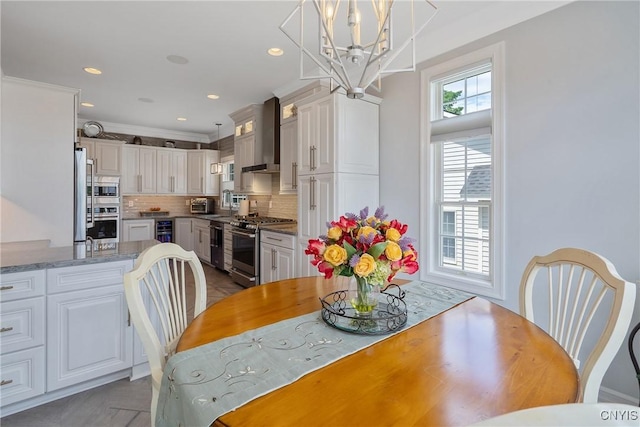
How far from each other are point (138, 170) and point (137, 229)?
3.87 ft

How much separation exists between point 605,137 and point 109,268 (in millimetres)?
3325

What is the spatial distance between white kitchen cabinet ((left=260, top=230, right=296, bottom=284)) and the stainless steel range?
96 millimetres

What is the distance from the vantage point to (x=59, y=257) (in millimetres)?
2029

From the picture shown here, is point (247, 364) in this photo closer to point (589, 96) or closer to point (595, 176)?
point (595, 176)

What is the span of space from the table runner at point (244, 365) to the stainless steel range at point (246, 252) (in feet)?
9.89

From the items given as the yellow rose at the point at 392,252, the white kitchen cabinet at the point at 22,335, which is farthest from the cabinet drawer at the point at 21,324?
the yellow rose at the point at 392,252

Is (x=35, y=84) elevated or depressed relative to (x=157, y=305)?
elevated

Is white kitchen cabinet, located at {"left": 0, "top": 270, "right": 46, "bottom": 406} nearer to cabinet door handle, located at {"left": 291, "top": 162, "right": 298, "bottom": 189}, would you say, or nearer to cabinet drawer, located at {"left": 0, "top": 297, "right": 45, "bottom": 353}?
cabinet drawer, located at {"left": 0, "top": 297, "right": 45, "bottom": 353}

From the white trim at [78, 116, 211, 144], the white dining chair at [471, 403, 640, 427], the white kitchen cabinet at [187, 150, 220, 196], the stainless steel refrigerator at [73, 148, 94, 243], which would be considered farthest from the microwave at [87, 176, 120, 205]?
the white dining chair at [471, 403, 640, 427]

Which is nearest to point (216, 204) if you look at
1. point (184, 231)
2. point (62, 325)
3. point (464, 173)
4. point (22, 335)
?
point (184, 231)

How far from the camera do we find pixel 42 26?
2707 millimetres

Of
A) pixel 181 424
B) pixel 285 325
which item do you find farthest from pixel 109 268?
pixel 181 424

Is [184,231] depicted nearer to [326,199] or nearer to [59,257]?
[326,199]

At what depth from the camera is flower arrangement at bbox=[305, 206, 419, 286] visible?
1.17m
